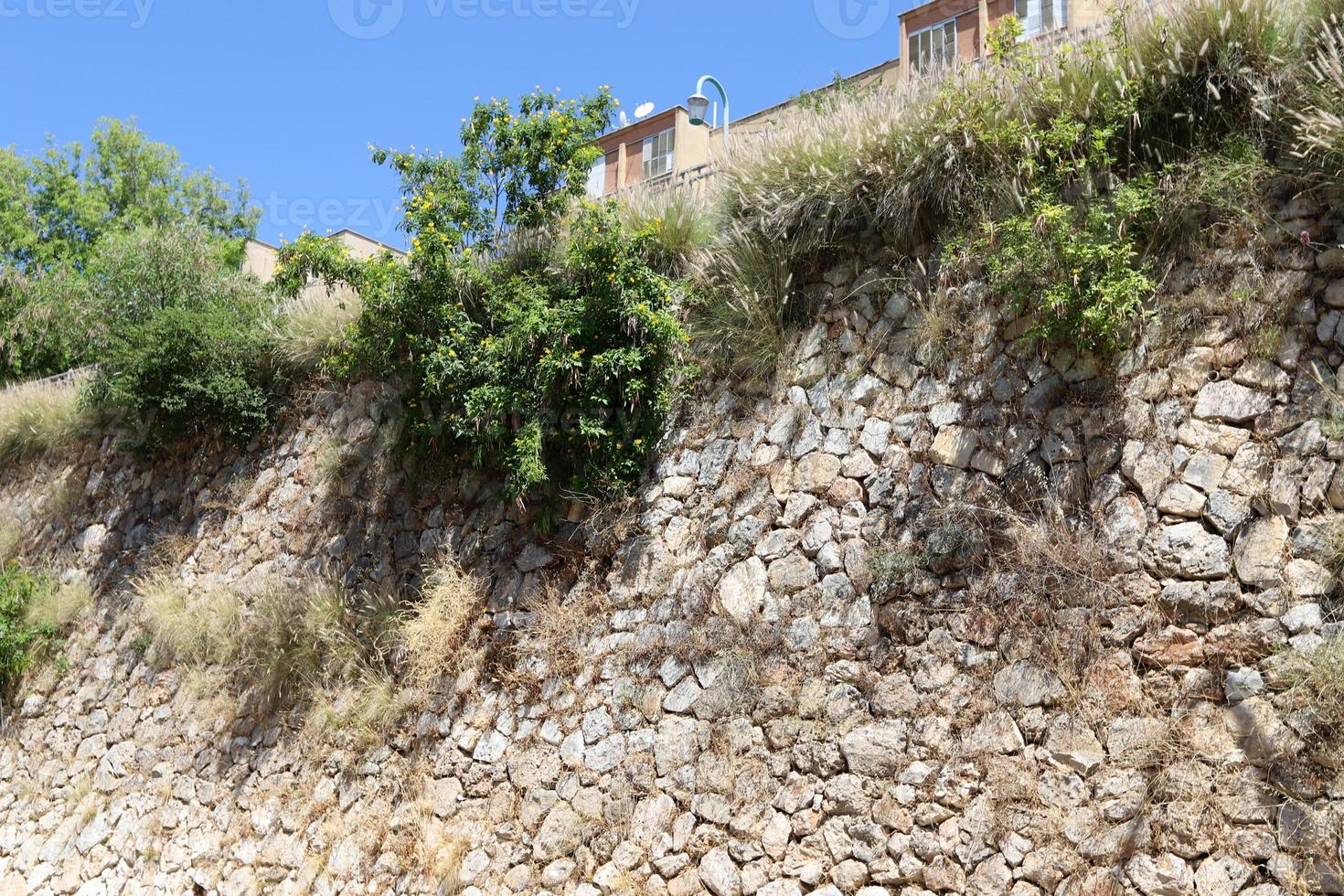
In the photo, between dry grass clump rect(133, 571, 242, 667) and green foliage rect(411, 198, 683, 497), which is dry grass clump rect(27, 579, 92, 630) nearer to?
dry grass clump rect(133, 571, 242, 667)

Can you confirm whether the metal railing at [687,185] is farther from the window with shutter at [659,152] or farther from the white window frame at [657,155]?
the window with shutter at [659,152]

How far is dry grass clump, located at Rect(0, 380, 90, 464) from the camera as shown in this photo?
1373cm

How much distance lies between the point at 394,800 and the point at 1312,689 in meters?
Answer: 6.06

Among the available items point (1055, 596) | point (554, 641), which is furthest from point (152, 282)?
point (1055, 596)

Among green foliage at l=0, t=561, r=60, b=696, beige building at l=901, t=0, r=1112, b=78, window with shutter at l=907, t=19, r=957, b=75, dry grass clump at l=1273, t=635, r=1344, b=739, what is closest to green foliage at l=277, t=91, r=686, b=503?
dry grass clump at l=1273, t=635, r=1344, b=739

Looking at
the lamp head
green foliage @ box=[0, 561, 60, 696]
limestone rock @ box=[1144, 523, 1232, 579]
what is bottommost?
green foliage @ box=[0, 561, 60, 696]

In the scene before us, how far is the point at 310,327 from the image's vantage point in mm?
11117

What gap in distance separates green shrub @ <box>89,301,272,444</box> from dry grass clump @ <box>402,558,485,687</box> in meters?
3.95

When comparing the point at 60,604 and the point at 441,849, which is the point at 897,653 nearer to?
the point at 441,849

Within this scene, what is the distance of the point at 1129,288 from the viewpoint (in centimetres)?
590

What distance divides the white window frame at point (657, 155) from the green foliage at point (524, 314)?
15.7 metres

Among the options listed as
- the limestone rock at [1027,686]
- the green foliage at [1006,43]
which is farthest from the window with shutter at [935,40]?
the limestone rock at [1027,686]

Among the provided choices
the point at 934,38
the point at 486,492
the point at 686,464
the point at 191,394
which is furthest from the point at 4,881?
the point at 934,38

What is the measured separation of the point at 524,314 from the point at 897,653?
12.7 ft
